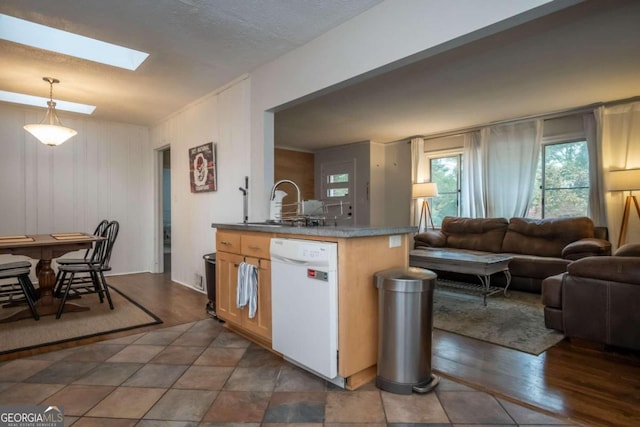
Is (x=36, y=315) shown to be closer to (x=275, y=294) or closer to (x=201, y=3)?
(x=275, y=294)

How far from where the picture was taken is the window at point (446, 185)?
6105mm

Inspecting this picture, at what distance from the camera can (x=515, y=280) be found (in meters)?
4.36

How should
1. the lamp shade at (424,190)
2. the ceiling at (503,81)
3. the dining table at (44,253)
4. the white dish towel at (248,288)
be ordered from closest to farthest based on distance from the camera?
the white dish towel at (248,288) → the ceiling at (503,81) → the dining table at (44,253) → the lamp shade at (424,190)

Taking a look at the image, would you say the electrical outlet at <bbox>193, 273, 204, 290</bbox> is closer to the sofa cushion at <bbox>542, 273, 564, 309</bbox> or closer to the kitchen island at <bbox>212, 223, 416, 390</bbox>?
the kitchen island at <bbox>212, 223, 416, 390</bbox>

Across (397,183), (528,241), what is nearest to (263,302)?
(528,241)

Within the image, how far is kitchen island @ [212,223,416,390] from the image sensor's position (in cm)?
190

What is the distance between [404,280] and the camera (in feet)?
6.15

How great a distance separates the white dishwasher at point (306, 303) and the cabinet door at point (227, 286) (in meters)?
0.60

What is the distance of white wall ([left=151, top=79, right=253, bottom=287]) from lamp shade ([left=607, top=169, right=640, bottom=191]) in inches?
172

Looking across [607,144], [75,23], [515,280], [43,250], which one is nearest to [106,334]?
[43,250]

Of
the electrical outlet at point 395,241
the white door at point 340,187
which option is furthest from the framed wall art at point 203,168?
the white door at point 340,187

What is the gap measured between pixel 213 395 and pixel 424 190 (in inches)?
194

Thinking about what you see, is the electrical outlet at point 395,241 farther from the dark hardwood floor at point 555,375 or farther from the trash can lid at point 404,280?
the dark hardwood floor at point 555,375

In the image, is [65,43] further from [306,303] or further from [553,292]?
[553,292]
